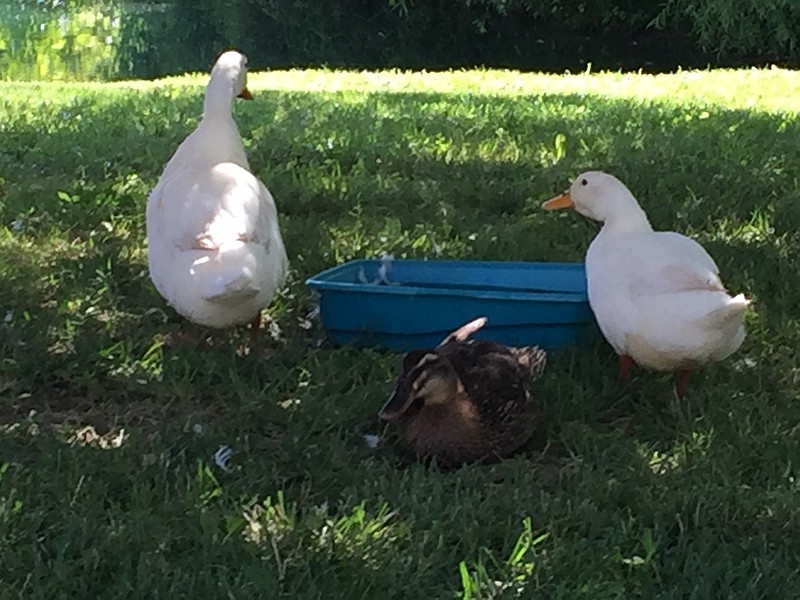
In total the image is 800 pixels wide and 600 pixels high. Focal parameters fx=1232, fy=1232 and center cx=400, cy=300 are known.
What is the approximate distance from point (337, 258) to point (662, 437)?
2.03 meters

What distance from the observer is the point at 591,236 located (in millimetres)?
5488

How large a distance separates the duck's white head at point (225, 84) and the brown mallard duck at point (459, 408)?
179cm

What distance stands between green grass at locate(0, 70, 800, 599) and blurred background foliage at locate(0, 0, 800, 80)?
11.3m

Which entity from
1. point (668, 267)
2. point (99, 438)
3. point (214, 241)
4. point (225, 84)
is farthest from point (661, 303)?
point (225, 84)

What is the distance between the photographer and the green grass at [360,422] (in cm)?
279

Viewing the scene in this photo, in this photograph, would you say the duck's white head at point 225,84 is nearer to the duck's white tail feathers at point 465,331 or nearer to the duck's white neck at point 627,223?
the duck's white tail feathers at point 465,331

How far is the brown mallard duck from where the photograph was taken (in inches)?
133

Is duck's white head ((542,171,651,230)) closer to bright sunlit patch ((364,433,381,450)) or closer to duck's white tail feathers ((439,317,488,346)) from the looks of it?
duck's white tail feathers ((439,317,488,346))

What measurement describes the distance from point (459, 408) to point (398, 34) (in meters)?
18.4

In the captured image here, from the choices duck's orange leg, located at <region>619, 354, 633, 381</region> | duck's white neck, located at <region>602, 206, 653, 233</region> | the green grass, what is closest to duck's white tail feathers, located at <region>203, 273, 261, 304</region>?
the green grass

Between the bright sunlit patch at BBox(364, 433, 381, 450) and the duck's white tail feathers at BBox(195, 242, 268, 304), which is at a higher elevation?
the duck's white tail feathers at BBox(195, 242, 268, 304)

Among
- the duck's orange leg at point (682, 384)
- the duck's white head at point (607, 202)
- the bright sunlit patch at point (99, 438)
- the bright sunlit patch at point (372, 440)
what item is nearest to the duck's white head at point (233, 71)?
the duck's white head at point (607, 202)

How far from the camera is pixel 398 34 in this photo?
21234 mm

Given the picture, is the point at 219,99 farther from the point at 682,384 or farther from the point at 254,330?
the point at 682,384
